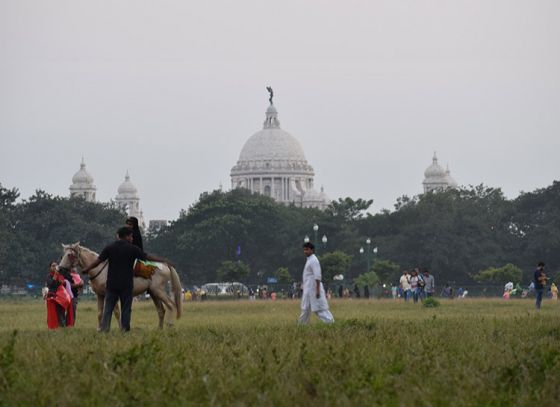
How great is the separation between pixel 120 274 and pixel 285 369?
591 centimetres

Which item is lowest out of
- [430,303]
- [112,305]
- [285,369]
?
[285,369]

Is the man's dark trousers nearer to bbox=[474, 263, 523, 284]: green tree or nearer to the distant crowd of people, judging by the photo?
the distant crowd of people

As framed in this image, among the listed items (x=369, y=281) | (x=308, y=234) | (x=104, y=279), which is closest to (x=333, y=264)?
(x=369, y=281)

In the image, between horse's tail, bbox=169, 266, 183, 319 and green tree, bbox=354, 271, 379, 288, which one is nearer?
horse's tail, bbox=169, 266, 183, 319

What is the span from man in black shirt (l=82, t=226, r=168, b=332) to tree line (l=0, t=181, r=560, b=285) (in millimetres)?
63991

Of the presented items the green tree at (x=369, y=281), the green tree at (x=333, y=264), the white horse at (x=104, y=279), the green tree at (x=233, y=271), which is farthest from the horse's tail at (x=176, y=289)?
the green tree at (x=233, y=271)

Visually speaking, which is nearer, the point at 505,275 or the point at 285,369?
the point at 285,369

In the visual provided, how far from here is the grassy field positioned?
33.8ft

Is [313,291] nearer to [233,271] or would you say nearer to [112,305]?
[112,305]

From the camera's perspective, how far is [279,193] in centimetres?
19788

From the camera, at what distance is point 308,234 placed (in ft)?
355

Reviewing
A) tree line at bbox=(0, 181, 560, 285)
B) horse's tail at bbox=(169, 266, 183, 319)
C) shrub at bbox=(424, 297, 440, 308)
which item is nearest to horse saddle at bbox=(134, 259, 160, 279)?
horse's tail at bbox=(169, 266, 183, 319)

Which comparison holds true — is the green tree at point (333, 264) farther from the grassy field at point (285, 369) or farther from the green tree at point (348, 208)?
the grassy field at point (285, 369)

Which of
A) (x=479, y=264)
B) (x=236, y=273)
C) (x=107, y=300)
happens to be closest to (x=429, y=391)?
(x=107, y=300)
